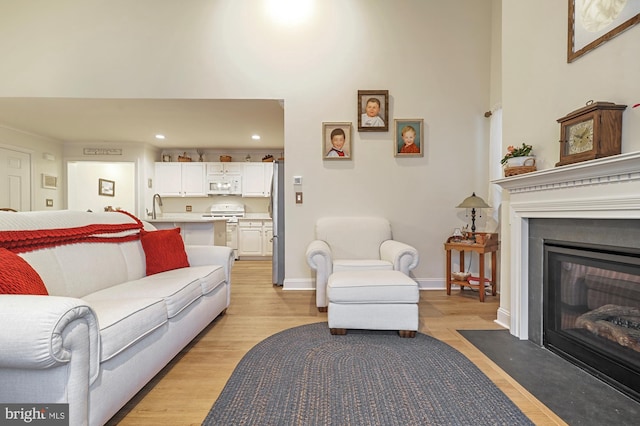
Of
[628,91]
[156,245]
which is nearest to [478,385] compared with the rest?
[628,91]

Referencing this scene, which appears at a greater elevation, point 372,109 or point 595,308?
Result: point 372,109

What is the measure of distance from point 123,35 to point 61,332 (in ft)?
13.2

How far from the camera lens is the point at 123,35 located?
3.76 m

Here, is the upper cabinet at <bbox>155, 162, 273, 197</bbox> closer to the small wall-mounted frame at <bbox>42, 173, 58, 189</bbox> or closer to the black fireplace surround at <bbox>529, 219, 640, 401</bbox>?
the small wall-mounted frame at <bbox>42, 173, 58, 189</bbox>

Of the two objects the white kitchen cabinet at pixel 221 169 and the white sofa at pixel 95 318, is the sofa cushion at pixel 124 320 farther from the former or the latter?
the white kitchen cabinet at pixel 221 169

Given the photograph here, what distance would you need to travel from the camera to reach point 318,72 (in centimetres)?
377

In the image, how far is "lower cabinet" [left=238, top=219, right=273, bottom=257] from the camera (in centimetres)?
643

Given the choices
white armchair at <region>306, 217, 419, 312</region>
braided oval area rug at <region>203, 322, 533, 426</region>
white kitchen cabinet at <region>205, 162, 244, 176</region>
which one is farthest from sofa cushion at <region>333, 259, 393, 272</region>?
white kitchen cabinet at <region>205, 162, 244, 176</region>

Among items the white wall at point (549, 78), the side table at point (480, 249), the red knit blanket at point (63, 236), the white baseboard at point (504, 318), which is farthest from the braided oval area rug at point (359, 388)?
the side table at point (480, 249)

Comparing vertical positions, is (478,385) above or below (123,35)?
below

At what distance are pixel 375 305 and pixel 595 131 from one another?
1.66m

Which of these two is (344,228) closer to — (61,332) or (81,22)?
(61,332)

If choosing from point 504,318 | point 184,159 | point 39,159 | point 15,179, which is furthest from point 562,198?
point 39,159

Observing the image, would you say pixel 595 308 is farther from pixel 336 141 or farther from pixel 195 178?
pixel 195 178
